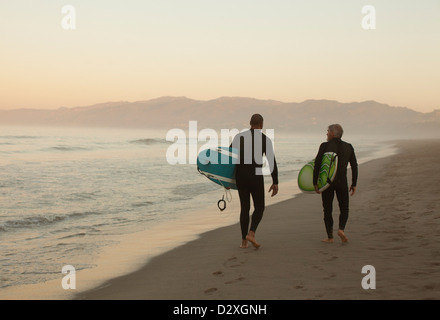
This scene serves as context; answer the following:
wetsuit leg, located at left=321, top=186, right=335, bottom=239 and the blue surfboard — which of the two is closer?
wetsuit leg, located at left=321, top=186, right=335, bottom=239

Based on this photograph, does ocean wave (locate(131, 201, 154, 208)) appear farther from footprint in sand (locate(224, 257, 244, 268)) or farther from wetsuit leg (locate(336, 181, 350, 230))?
wetsuit leg (locate(336, 181, 350, 230))

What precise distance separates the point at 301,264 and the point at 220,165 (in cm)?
212

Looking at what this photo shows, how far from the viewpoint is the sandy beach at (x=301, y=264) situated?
4.30 meters

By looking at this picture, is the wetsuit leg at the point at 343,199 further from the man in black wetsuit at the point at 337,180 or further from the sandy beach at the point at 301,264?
the sandy beach at the point at 301,264

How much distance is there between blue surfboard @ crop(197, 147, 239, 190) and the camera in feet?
21.6

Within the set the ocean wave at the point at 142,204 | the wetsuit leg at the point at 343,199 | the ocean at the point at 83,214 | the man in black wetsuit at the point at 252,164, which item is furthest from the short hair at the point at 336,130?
the ocean wave at the point at 142,204

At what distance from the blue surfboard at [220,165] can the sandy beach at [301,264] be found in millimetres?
1001

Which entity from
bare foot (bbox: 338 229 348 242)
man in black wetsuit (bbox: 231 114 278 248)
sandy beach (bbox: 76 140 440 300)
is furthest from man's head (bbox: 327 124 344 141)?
sandy beach (bbox: 76 140 440 300)

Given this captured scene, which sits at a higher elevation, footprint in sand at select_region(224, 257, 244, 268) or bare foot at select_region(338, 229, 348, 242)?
bare foot at select_region(338, 229, 348, 242)

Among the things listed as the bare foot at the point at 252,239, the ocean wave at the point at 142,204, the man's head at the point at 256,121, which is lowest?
the ocean wave at the point at 142,204

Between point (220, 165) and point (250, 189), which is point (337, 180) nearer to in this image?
point (250, 189)

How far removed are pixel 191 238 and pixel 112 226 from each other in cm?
221

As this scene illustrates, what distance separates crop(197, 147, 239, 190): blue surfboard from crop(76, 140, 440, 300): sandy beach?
3.28 ft
